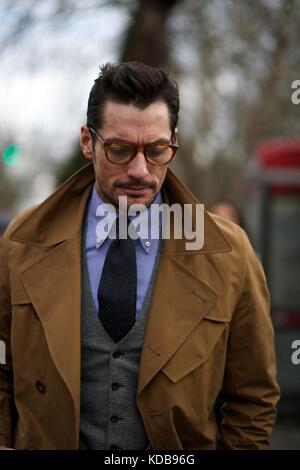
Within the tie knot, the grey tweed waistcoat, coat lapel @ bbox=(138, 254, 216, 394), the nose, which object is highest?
the nose

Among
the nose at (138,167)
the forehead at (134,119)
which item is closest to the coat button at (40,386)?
the nose at (138,167)

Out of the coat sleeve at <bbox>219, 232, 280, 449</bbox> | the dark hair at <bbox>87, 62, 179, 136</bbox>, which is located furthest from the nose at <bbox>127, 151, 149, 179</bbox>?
the coat sleeve at <bbox>219, 232, 280, 449</bbox>

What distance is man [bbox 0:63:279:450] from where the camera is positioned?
2.84 meters

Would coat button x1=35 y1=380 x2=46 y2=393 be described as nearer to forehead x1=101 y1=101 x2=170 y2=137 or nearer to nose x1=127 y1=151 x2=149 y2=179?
nose x1=127 y1=151 x2=149 y2=179

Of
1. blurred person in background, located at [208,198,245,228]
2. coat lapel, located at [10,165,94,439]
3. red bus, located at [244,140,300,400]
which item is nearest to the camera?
coat lapel, located at [10,165,94,439]

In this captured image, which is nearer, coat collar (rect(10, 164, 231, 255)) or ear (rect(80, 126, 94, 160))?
coat collar (rect(10, 164, 231, 255))

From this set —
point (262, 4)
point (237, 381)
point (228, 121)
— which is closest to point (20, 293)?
point (237, 381)

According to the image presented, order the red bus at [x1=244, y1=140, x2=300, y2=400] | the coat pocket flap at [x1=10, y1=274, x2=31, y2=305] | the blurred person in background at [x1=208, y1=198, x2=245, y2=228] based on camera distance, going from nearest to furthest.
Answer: the coat pocket flap at [x1=10, y1=274, x2=31, y2=305], the blurred person in background at [x1=208, y1=198, x2=245, y2=228], the red bus at [x1=244, y1=140, x2=300, y2=400]

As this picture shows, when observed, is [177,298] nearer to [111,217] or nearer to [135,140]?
[111,217]

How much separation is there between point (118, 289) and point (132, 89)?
0.68 m

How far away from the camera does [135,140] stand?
112 inches

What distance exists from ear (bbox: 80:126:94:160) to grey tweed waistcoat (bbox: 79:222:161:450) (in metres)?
0.64

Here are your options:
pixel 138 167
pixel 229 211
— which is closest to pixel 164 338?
pixel 138 167

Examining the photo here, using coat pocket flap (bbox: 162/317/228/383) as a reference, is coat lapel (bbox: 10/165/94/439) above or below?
above
